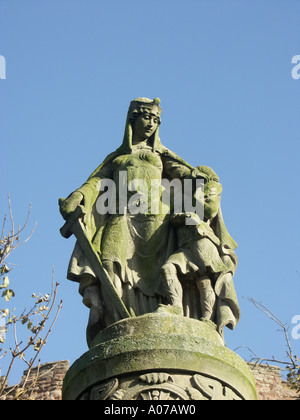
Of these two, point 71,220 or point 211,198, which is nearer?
point 71,220

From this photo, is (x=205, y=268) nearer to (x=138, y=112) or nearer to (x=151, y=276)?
(x=151, y=276)

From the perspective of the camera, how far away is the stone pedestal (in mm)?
7207

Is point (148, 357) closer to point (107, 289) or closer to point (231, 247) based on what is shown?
point (107, 289)

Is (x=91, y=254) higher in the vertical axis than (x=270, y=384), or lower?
lower

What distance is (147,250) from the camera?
29.1 ft


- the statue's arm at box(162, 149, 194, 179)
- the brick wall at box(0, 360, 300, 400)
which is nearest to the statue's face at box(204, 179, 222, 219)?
the statue's arm at box(162, 149, 194, 179)

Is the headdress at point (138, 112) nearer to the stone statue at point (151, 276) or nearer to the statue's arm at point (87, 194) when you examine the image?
the stone statue at point (151, 276)

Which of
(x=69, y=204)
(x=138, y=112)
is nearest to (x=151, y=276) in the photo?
(x=69, y=204)

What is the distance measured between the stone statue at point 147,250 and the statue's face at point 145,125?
24 millimetres

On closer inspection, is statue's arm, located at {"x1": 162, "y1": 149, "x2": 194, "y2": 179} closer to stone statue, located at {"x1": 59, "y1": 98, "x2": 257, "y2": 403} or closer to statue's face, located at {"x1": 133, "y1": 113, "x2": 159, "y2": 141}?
stone statue, located at {"x1": 59, "y1": 98, "x2": 257, "y2": 403}

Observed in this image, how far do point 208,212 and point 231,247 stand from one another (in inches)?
16.8

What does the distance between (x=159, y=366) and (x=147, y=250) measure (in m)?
1.81

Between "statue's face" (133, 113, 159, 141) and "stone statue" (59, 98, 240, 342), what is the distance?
2 centimetres

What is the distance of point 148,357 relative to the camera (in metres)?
7.32
